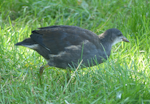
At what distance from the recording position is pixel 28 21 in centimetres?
555

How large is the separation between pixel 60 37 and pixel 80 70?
2.06ft

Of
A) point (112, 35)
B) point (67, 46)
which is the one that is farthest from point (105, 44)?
point (67, 46)

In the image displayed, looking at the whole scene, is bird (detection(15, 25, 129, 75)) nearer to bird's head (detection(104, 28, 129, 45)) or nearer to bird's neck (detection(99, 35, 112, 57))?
bird's neck (detection(99, 35, 112, 57))

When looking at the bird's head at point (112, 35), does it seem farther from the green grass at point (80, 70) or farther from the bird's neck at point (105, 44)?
the green grass at point (80, 70)

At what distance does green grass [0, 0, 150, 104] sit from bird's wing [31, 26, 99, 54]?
45 centimetres

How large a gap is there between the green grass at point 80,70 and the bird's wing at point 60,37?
447mm

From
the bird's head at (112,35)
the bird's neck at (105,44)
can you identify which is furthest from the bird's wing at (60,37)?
the bird's head at (112,35)

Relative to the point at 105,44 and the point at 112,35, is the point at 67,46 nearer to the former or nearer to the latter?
the point at 105,44

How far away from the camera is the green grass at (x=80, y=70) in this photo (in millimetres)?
3043

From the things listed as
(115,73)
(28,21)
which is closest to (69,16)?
(28,21)

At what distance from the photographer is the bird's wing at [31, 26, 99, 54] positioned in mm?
3688

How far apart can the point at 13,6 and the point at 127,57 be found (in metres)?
3.33

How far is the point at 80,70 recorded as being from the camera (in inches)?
138

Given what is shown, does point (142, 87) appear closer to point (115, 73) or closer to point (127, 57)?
point (115, 73)
